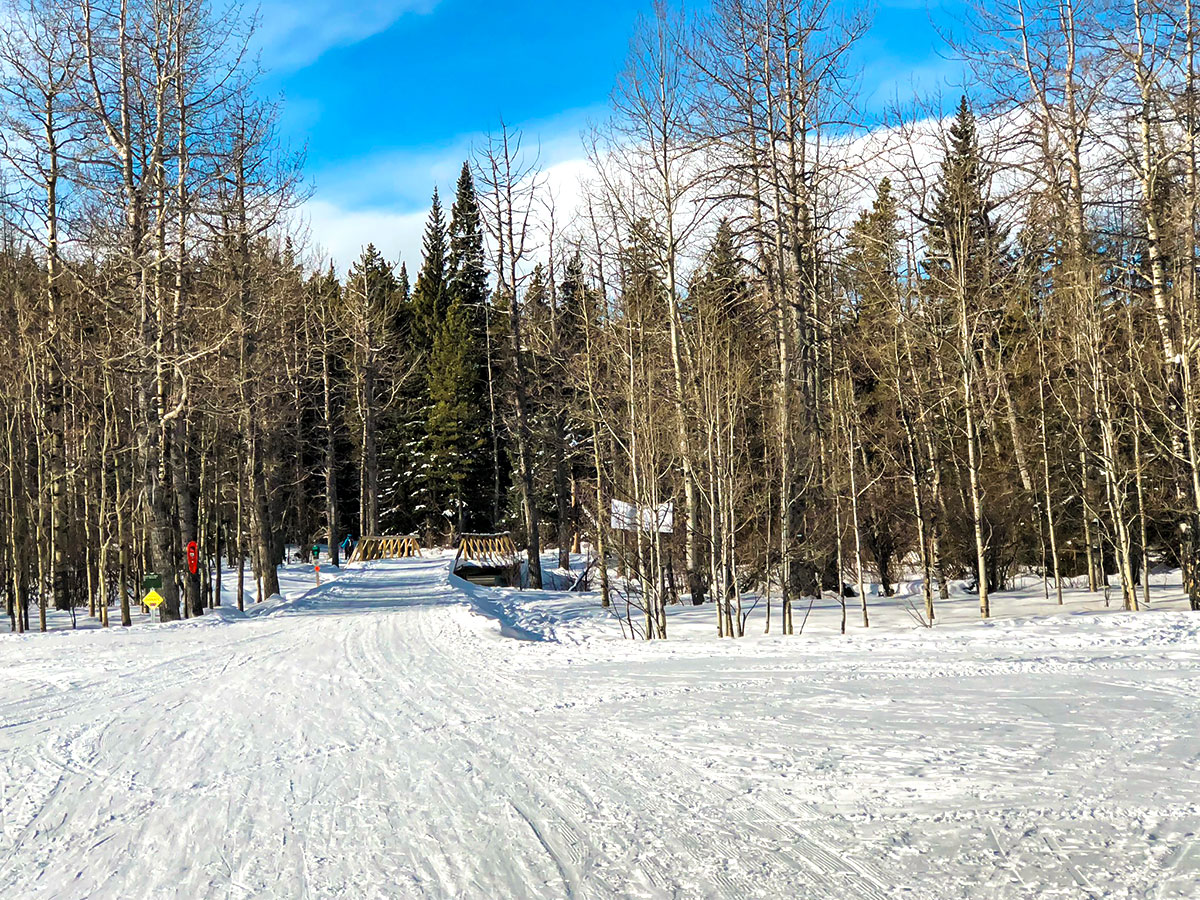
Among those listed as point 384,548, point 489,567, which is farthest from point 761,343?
point 384,548

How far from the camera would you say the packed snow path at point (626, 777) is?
12.6 feet

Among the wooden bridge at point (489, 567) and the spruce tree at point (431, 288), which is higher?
the spruce tree at point (431, 288)

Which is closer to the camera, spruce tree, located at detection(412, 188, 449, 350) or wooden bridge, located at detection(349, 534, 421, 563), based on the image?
wooden bridge, located at detection(349, 534, 421, 563)

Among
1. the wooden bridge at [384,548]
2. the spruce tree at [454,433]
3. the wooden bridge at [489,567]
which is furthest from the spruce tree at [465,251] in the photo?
the wooden bridge at [489,567]

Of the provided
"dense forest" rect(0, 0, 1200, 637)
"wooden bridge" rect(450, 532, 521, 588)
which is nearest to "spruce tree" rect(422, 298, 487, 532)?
"wooden bridge" rect(450, 532, 521, 588)

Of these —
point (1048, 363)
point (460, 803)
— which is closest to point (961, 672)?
point (460, 803)

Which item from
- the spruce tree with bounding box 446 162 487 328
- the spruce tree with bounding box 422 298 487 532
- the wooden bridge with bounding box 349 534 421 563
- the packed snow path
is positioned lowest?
the packed snow path

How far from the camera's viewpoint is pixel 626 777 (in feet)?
17.3

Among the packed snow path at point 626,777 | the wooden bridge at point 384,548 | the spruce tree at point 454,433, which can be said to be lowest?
the packed snow path at point 626,777

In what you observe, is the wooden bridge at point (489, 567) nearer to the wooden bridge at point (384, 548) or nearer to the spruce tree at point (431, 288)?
the wooden bridge at point (384, 548)

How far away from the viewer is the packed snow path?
3826mm

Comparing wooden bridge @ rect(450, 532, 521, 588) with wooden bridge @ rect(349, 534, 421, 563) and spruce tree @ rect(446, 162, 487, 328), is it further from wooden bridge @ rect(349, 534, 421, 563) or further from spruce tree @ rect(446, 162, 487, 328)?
spruce tree @ rect(446, 162, 487, 328)

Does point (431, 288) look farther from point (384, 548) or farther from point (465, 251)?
point (384, 548)

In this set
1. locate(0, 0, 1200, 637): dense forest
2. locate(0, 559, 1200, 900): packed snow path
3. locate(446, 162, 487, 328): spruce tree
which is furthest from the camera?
locate(446, 162, 487, 328): spruce tree
